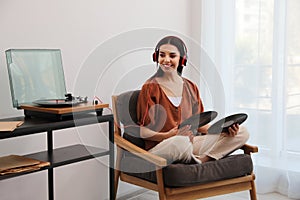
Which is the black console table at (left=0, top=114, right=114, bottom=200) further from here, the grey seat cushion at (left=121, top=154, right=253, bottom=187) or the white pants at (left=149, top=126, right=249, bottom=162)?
the white pants at (left=149, top=126, right=249, bottom=162)

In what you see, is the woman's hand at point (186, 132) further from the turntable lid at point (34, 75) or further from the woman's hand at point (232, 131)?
the turntable lid at point (34, 75)

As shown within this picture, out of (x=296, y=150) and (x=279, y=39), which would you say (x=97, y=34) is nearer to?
(x=279, y=39)

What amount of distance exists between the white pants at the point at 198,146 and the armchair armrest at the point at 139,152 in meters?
0.06

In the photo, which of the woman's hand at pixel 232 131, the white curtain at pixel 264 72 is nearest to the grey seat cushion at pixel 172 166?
the woman's hand at pixel 232 131

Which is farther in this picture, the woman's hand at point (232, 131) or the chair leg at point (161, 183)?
the woman's hand at point (232, 131)

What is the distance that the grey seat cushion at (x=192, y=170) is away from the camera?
87.0 inches

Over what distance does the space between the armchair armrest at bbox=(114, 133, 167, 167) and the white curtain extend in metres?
1.12

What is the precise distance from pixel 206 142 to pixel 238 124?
21 cm

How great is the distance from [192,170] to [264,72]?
122 centimetres

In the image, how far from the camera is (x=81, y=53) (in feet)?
8.61

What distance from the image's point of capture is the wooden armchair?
2227 mm

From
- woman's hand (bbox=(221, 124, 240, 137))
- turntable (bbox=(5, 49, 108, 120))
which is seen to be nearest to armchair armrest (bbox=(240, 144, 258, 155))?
woman's hand (bbox=(221, 124, 240, 137))

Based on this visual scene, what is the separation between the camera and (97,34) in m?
2.73

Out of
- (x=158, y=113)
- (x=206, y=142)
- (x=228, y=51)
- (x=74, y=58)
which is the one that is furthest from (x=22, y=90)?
(x=228, y=51)
